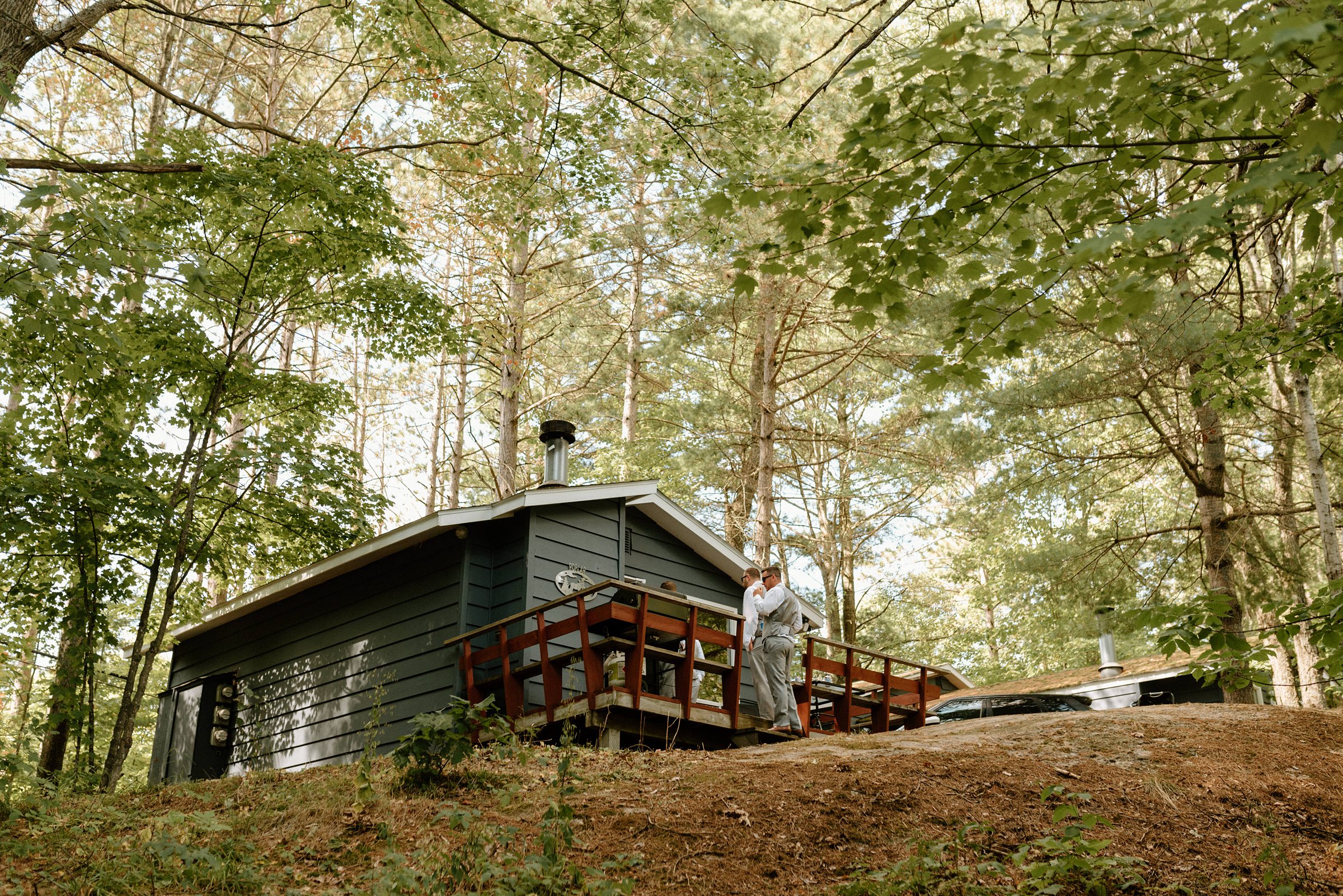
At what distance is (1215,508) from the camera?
1298 centimetres

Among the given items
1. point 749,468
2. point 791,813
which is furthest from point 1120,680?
point 791,813

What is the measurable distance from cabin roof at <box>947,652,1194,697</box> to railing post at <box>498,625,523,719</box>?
9597 millimetres

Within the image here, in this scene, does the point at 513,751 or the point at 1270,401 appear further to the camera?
the point at 1270,401

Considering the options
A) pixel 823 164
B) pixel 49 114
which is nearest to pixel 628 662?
pixel 823 164

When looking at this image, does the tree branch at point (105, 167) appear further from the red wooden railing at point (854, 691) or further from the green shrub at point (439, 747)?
the red wooden railing at point (854, 691)

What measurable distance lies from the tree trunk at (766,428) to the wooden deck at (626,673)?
4663mm

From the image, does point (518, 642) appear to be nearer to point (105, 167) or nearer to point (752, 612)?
point (752, 612)

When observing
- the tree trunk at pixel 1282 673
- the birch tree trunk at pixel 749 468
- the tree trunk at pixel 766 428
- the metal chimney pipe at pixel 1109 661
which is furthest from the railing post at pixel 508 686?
the metal chimney pipe at pixel 1109 661

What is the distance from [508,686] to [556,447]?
3.36 meters

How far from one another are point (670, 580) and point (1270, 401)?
33.9 feet

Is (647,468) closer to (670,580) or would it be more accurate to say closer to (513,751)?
(670,580)

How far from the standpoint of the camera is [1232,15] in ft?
16.3

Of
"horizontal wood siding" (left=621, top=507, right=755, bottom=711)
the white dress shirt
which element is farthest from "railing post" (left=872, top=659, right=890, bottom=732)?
the white dress shirt

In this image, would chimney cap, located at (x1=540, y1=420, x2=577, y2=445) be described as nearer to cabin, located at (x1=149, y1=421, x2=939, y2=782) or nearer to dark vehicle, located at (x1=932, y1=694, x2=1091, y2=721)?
cabin, located at (x1=149, y1=421, x2=939, y2=782)
